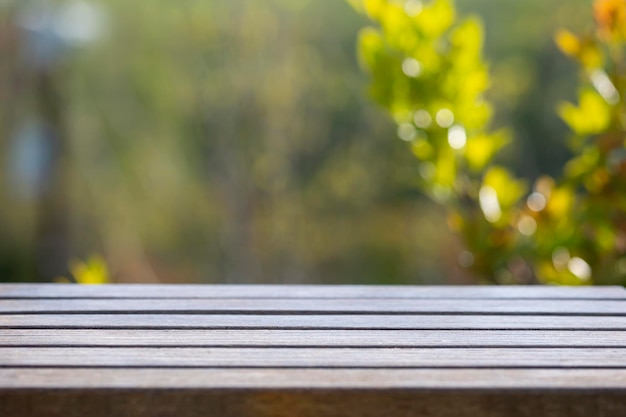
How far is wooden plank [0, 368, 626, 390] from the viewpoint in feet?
2.39

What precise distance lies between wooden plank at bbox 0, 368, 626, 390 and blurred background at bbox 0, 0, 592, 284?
265 centimetres

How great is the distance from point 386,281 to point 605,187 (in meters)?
2.11

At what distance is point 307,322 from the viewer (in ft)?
3.17

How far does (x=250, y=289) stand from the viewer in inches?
45.2

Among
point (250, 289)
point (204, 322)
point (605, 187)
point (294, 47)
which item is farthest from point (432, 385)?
point (294, 47)

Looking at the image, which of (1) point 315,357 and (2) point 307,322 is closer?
(1) point 315,357

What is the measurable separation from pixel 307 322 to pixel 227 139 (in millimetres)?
2586

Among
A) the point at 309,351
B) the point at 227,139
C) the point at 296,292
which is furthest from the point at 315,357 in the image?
the point at 227,139

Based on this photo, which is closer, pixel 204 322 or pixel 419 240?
pixel 204 322

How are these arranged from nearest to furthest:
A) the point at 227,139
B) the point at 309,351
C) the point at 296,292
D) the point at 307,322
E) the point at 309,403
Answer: the point at 309,403 < the point at 309,351 < the point at 307,322 < the point at 296,292 < the point at 227,139

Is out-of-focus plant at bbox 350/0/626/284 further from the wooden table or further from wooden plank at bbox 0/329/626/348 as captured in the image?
wooden plank at bbox 0/329/626/348

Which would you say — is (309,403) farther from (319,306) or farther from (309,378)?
(319,306)

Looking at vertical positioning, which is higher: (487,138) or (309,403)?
(309,403)

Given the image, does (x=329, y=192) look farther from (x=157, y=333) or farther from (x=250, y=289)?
(x=157, y=333)
